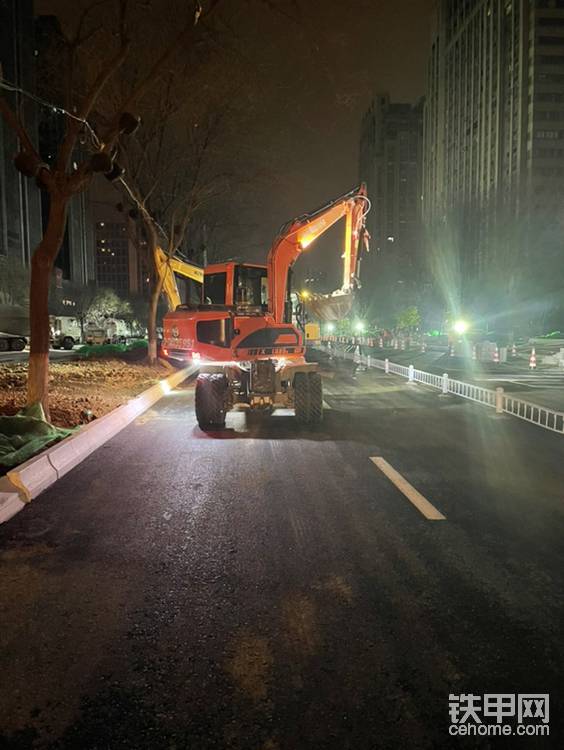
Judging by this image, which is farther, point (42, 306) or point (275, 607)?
point (42, 306)

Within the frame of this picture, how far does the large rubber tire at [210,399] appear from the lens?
37.1ft

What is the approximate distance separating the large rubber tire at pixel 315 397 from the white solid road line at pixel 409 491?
10.7ft

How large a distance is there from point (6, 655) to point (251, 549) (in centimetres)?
211

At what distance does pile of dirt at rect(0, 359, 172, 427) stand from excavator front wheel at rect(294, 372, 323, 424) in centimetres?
418

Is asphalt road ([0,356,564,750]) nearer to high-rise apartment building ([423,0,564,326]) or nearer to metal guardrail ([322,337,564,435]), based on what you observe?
metal guardrail ([322,337,564,435])

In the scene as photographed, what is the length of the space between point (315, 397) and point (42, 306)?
18.2ft

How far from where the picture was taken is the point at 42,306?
10828 millimetres

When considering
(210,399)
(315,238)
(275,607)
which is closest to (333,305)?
(315,238)

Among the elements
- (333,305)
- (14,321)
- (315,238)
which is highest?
(315,238)

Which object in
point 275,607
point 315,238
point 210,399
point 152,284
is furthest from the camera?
point 152,284

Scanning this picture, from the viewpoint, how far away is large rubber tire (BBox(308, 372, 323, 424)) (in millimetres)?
11859

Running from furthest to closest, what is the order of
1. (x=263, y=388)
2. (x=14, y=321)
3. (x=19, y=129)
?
(x=14, y=321), (x=263, y=388), (x=19, y=129)

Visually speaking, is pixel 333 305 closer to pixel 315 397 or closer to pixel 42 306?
pixel 315 397

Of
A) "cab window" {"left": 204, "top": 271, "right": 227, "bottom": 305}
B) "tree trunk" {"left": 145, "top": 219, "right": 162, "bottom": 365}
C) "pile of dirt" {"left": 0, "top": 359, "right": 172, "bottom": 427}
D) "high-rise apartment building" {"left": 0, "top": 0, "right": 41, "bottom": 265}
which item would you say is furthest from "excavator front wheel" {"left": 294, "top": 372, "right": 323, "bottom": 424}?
"high-rise apartment building" {"left": 0, "top": 0, "right": 41, "bottom": 265}
